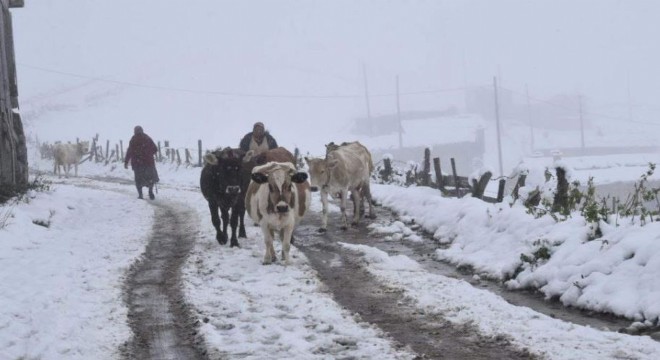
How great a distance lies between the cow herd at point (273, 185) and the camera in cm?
873

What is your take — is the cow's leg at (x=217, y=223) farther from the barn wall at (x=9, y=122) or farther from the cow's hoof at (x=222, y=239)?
the barn wall at (x=9, y=122)

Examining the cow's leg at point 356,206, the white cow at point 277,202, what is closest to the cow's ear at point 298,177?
the white cow at point 277,202

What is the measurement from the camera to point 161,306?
265 inches

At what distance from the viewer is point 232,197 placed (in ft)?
34.1

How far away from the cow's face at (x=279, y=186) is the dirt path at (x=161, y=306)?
152cm

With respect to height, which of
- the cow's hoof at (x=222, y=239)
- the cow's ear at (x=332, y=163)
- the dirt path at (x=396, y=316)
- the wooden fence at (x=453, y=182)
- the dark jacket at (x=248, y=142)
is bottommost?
the dirt path at (x=396, y=316)

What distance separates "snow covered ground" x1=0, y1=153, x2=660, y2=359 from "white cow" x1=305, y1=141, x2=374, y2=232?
165 centimetres

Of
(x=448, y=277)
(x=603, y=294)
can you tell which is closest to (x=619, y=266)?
(x=603, y=294)

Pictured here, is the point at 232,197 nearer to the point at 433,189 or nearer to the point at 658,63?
the point at 433,189

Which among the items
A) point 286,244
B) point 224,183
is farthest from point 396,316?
point 224,183

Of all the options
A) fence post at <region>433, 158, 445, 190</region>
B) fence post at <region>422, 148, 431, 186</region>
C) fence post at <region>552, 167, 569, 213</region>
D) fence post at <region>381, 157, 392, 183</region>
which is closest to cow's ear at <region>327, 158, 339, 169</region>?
fence post at <region>433, 158, 445, 190</region>

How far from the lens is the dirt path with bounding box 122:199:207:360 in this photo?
5367 mm

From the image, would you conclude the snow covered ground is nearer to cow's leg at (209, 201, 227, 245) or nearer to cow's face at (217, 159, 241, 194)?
cow's leg at (209, 201, 227, 245)

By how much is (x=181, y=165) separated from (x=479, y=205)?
817 inches
